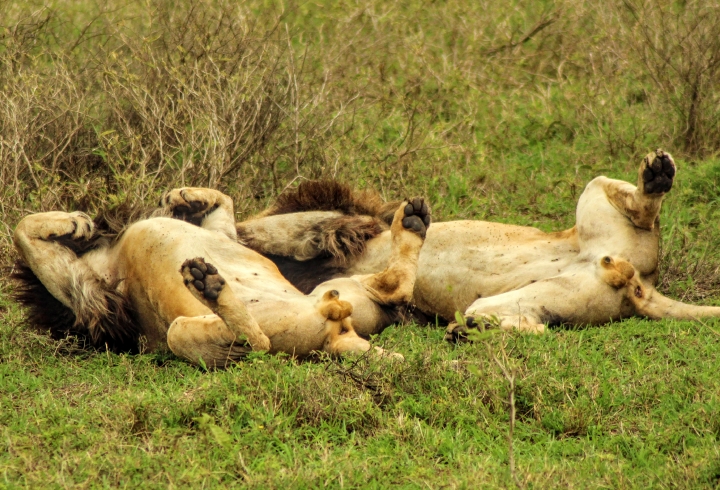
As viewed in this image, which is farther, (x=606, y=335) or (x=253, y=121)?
(x=253, y=121)

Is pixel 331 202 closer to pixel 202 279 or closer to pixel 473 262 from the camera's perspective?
pixel 473 262

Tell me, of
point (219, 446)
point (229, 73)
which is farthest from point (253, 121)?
point (219, 446)

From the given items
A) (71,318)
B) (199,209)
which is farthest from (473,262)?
(71,318)

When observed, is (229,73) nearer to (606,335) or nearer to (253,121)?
(253,121)

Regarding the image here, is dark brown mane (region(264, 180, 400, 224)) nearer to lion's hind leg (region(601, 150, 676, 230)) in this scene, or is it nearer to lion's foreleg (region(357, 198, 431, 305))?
lion's foreleg (region(357, 198, 431, 305))

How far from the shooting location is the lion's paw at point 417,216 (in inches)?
207

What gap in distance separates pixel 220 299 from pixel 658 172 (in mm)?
2340

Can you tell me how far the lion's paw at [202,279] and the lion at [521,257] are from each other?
1300 millimetres

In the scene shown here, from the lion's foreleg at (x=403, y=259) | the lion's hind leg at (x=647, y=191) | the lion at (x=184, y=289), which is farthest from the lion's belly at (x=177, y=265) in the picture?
the lion's hind leg at (x=647, y=191)

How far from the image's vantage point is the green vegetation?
3752 mm

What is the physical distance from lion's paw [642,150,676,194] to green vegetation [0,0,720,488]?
Result: 694mm

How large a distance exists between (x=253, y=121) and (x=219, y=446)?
365 cm

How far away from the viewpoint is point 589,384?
13.9 ft

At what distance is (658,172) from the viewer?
5.19 m
